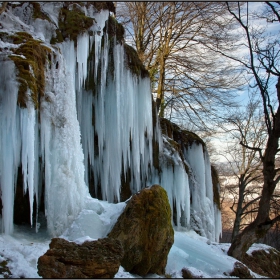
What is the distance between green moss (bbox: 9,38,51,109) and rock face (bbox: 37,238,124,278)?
2280 mm

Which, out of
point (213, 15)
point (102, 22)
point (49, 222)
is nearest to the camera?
point (49, 222)

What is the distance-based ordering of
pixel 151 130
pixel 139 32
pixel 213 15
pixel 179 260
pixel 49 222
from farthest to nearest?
pixel 139 32 → pixel 213 15 → pixel 151 130 → pixel 179 260 → pixel 49 222

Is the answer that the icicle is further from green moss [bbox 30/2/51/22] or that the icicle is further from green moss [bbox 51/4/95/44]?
green moss [bbox 30/2/51/22]

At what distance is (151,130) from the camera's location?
369 inches

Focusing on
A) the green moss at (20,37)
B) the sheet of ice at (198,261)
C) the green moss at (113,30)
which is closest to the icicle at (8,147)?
the green moss at (20,37)

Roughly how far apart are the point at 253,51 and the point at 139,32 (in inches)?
323

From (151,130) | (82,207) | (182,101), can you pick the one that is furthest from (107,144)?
(182,101)

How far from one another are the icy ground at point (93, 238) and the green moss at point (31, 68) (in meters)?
1.91

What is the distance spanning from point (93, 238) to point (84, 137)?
360 centimetres

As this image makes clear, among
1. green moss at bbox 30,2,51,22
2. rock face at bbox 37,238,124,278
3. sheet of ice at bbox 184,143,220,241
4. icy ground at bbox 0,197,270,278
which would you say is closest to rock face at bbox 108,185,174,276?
icy ground at bbox 0,197,270,278

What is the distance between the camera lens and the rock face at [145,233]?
15.9 feet

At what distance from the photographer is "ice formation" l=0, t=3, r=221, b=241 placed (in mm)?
4727

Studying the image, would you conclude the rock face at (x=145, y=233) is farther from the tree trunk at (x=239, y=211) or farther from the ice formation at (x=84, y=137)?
the tree trunk at (x=239, y=211)

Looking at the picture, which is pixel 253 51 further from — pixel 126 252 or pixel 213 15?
pixel 213 15
